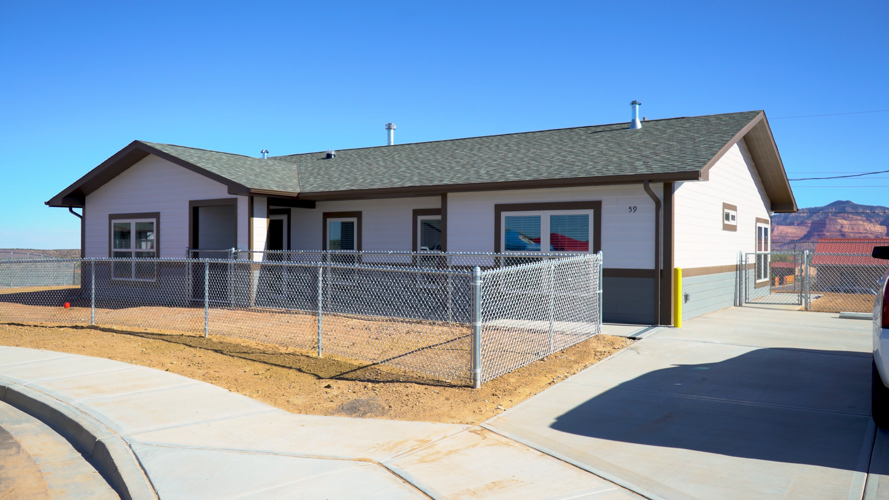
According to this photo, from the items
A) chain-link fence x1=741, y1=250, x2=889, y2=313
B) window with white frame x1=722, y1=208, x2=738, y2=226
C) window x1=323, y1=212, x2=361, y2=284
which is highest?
window with white frame x1=722, y1=208, x2=738, y2=226

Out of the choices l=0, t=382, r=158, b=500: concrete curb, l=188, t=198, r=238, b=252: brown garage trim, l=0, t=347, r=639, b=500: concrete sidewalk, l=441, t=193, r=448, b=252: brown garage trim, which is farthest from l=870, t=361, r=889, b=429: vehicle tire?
l=188, t=198, r=238, b=252: brown garage trim

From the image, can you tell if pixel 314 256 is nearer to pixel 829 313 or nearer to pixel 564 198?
pixel 564 198

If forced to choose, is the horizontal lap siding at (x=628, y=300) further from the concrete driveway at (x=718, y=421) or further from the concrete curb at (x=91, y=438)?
the concrete curb at (x=91, y=438)

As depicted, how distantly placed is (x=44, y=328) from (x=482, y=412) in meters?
9.75

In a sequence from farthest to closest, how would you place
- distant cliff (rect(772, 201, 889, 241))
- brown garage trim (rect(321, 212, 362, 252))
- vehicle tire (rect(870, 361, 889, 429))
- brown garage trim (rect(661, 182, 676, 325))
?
distant cliff (rect(772, 201, 889, 241)) → brown garage trim (rect(321, 212, 362, 252)) → brown garage trim (rect(661, 182, 676, 325)) → vehicle tire (rect(870, 361, 889, 429))

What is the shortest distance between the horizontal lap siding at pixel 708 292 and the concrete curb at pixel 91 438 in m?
10.5

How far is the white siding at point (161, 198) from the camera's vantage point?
15969 mm

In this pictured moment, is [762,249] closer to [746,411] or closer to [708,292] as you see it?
[708,292]

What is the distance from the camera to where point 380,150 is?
2019 cm

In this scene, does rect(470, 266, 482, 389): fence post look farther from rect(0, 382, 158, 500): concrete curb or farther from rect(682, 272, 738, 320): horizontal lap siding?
rect(682, 272, 738, 320): horizontal lap siding

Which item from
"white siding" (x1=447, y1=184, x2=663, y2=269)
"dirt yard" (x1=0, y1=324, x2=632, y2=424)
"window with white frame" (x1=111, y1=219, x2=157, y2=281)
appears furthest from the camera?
"window with white frame" (x1=111, y1=219, x2=157, y2=281)

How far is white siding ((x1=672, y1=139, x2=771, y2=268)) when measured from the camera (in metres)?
12.5

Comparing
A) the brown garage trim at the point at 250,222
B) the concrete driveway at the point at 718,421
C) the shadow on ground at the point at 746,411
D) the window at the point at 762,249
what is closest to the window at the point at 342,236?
the brown garage trim at the point at 250,222

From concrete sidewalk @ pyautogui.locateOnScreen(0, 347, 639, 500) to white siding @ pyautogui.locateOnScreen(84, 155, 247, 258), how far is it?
371 inches
